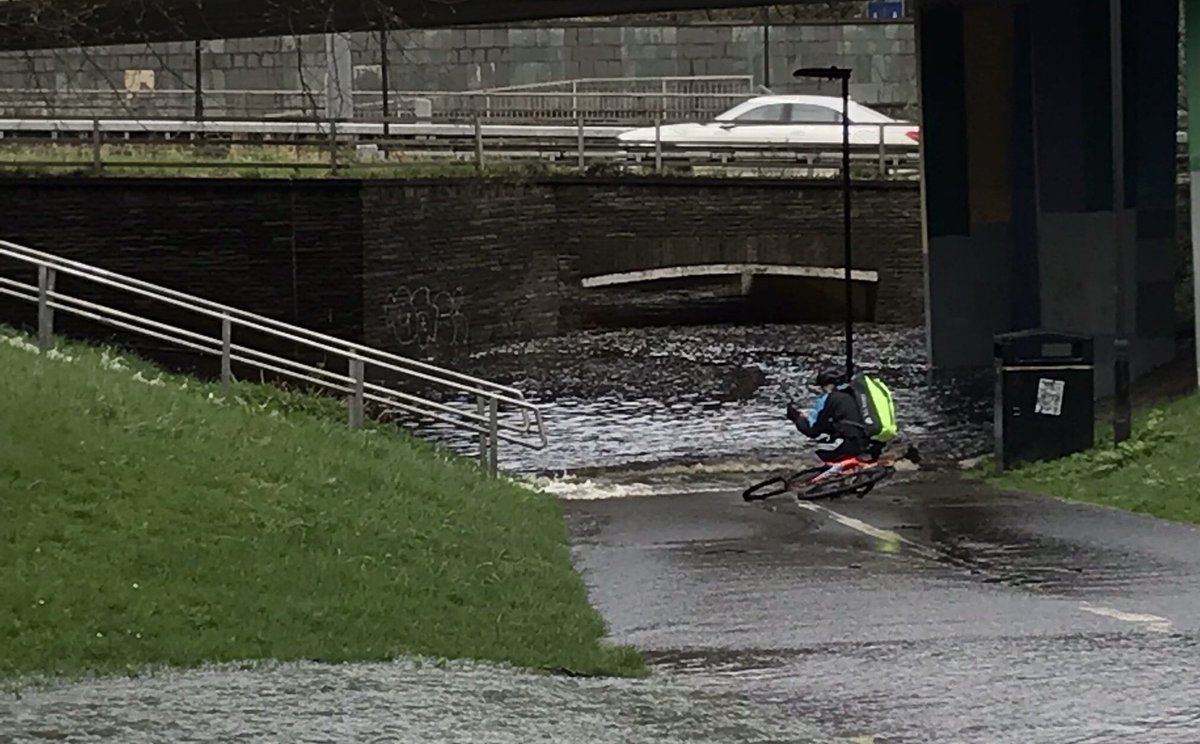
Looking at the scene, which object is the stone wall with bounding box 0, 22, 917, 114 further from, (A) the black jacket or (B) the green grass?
(A) the black jacket

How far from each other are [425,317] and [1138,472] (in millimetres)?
18485

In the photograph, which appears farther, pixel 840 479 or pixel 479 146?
pixel 479 146

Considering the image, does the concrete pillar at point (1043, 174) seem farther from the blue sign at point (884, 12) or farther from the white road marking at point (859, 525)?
the blue sign at point (884, 12)

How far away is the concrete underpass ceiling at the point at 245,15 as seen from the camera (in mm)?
13133

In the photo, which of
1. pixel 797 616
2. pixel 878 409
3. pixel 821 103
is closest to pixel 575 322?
pixel 821 103

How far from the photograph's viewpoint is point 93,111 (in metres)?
40.8

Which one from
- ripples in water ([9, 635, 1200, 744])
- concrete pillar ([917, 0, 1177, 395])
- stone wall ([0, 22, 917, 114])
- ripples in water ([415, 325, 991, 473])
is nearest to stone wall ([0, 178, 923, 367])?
ripples in water ([415, 325, 991, 473])

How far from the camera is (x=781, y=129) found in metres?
42.4

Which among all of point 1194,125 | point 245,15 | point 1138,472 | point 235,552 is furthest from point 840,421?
point 245,15

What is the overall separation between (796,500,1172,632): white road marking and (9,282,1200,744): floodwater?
0.04 meters

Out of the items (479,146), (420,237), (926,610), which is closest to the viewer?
(926,610)

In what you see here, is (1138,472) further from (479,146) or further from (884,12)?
(884,12)

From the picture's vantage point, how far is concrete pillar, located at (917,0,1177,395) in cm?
A: 2808

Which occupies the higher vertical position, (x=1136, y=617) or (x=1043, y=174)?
(x=1043, y=174)
